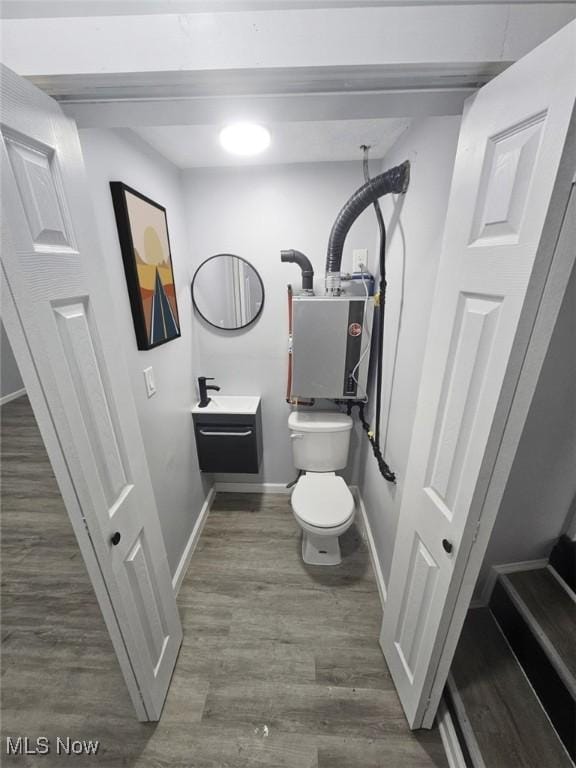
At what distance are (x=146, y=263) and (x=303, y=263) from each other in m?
0.84

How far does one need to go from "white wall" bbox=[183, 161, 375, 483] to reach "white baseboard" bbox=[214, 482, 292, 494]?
100cm

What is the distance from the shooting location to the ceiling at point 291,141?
45.9 inches

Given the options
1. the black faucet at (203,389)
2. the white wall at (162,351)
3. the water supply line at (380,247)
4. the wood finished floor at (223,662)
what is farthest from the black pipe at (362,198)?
the wood finished floor at (223,662)

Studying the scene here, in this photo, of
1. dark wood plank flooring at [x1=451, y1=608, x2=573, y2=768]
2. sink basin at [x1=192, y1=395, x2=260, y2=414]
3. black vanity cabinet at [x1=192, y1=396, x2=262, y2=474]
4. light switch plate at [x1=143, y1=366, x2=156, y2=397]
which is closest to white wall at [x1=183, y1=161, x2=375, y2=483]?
sink basin at [x1=192, y1=395, x2=260, y2=414]

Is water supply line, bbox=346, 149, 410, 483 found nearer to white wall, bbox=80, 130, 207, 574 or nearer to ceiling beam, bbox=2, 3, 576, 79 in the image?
ceiling beam, bbox=2, 3, 576, 79

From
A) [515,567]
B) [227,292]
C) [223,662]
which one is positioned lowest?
[223,662]

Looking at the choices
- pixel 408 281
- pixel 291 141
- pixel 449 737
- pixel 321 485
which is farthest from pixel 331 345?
pixel 449 737

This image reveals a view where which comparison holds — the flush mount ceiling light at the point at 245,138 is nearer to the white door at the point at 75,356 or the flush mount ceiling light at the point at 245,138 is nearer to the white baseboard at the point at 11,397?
the white door at the point at 75,356

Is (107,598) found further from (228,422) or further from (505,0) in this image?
(505,0)

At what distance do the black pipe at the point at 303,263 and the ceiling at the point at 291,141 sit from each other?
18.5 inches

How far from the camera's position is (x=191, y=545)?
1.76m

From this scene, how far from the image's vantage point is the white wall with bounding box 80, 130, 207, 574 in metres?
1.01

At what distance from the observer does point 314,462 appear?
1.84 metres

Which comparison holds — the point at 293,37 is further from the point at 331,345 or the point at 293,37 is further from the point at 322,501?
the point at 322,501
